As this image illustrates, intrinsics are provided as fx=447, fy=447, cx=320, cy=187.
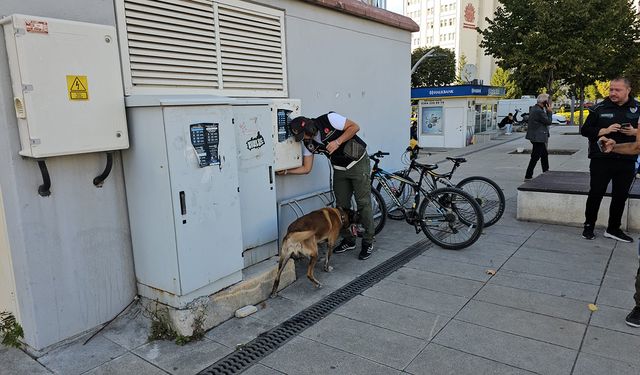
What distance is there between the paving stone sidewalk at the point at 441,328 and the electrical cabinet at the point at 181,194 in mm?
431

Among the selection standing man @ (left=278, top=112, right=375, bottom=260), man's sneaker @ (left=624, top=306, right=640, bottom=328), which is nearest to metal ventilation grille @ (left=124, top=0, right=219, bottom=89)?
standing man @ (left=278, top=112, right=375, bottom=260)

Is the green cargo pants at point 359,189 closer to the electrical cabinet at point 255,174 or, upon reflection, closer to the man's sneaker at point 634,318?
the electrical cabinet at point 255,174

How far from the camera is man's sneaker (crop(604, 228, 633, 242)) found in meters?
5.16

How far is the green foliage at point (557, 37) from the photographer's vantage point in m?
14.2

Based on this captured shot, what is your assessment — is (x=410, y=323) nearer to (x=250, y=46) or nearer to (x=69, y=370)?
(x=69, y=370)

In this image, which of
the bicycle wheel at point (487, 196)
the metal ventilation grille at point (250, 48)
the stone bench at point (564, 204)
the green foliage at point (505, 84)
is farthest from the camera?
the green foliage at point (505, 84)

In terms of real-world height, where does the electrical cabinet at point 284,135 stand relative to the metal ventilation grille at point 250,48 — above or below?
below

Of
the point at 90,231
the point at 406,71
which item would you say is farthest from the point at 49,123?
the point at 406,71

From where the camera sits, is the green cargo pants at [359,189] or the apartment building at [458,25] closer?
the green cargo pants at [359,189]

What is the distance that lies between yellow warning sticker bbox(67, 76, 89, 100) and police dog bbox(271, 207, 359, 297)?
1.97 metres

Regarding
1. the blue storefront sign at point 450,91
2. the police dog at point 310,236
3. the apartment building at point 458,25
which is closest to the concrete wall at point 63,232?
the police dog at point 310,236

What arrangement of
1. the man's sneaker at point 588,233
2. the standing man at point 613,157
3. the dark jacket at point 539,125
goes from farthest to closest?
the dark jacket at point 539,125 → the man's sneaker at point 588,233 → the standing man at point 613,157

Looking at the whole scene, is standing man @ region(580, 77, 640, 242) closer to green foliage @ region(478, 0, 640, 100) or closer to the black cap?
the black cap

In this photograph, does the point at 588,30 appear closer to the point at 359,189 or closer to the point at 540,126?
the point at 540,126
